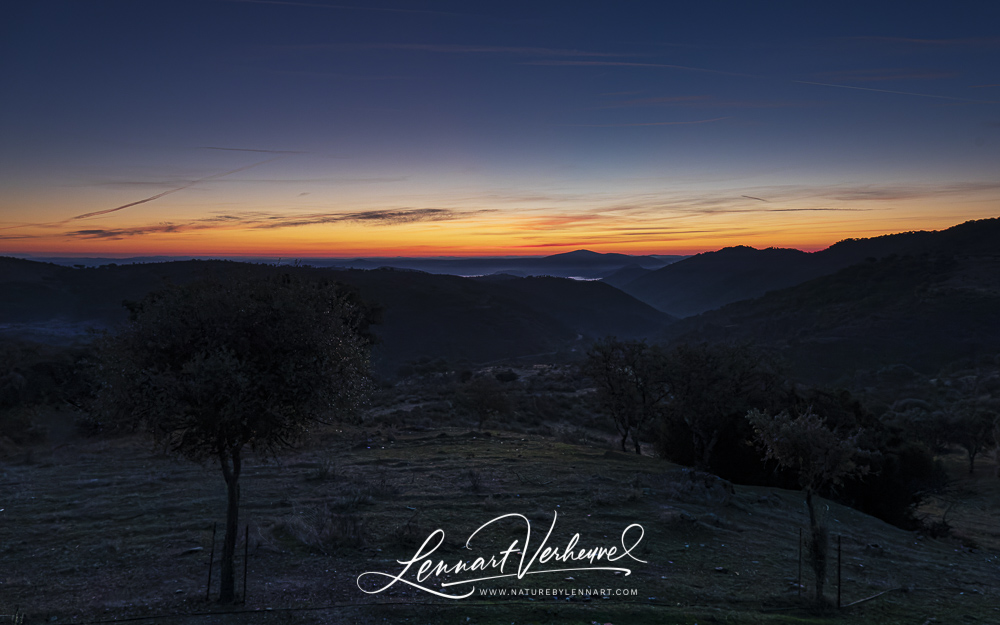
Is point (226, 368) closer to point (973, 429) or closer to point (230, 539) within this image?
point (230, 539)

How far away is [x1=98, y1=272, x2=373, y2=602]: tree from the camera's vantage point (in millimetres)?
6879

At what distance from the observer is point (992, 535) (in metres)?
19.7

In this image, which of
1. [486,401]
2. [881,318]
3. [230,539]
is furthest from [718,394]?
[881,318]

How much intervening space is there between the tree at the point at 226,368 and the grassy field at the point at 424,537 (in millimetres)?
834

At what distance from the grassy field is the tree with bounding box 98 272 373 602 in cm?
83

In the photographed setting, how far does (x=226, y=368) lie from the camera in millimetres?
6805

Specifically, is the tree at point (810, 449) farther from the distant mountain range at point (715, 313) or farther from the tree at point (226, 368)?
the distant mountain range at point (715, 313)

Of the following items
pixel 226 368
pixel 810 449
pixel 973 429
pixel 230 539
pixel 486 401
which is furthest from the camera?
pixel 973 429

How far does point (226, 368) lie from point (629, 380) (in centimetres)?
2123

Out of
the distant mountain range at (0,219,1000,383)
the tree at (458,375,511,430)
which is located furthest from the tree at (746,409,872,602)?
the distant mountain range at (0,219,1000,383)

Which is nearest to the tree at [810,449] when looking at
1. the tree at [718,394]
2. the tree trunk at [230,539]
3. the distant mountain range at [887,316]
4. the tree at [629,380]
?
the tree trunk at [230,539]

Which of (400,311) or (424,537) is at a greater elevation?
(424,537)

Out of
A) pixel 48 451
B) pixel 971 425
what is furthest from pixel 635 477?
pixel 971 425

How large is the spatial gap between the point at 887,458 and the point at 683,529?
13453 millimetres
